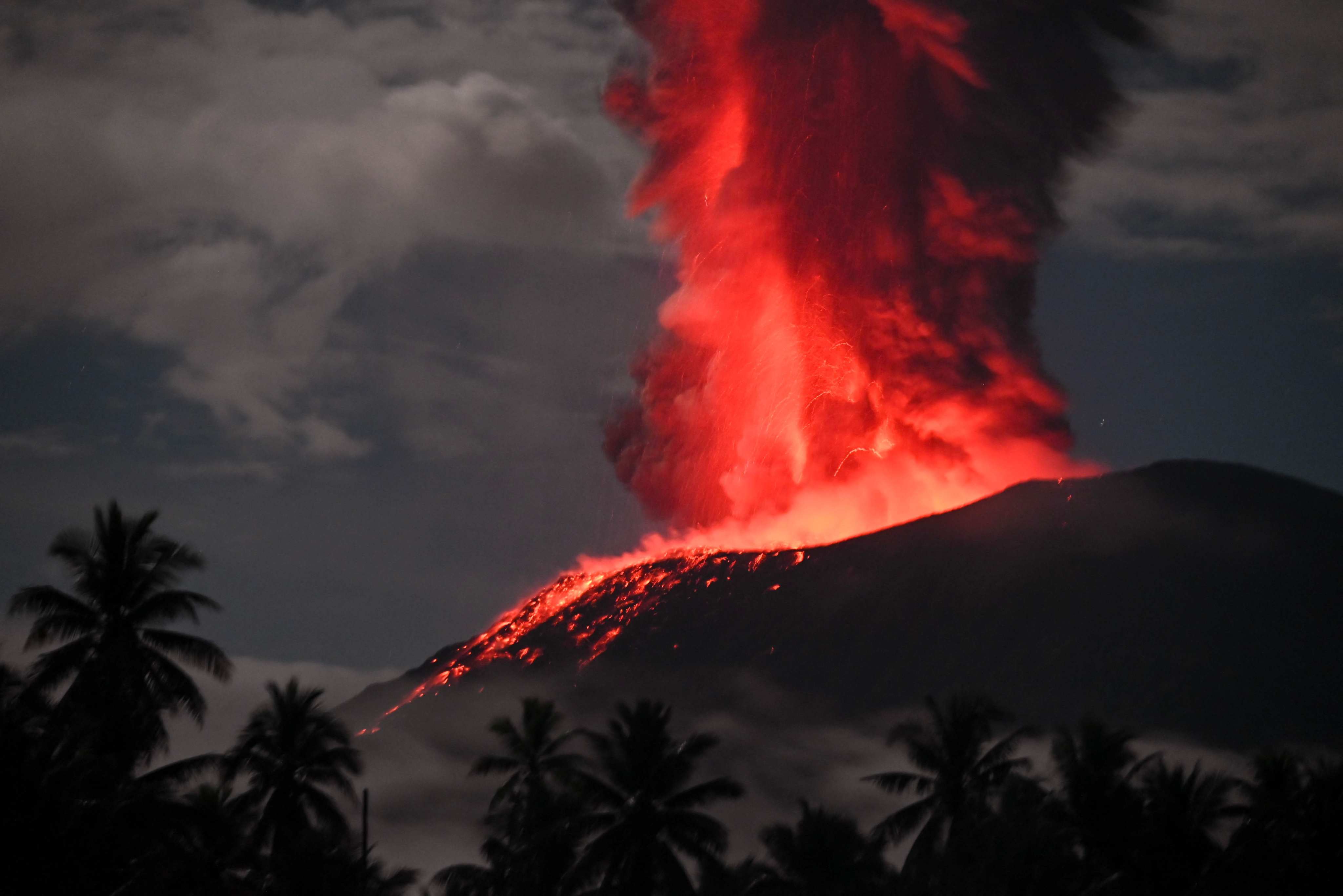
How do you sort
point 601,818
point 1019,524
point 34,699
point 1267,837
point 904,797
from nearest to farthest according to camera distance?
point 34,699 < point 1267,837 < point 601,818 < point 904,797 < point 1019,524

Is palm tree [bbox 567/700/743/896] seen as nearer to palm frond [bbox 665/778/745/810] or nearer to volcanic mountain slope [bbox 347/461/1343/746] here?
palm frond [bbox 665/778/745/810]

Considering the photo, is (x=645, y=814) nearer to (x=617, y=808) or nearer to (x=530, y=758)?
(x=617, y=808)

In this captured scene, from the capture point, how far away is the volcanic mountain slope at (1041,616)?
7644 cm

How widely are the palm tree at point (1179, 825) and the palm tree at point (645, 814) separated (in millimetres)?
9819

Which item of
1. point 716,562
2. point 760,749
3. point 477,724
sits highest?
point 716,562

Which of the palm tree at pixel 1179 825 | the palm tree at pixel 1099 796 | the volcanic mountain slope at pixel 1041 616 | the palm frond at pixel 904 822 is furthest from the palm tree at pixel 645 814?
the volcanic mountain slope at pixel 1041 616

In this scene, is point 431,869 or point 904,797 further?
point 904,797

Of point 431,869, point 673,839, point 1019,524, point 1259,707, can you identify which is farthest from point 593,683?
point 673,839

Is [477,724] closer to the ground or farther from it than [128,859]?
farther from it

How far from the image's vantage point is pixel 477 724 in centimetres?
9456

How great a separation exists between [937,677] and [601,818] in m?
49.5

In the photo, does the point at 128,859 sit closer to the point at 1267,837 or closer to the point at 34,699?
the point at 34,699

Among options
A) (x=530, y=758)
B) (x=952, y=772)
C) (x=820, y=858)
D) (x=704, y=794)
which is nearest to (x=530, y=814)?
(x=530, y=758)

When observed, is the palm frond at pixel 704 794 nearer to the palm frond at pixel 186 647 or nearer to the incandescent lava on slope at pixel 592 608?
the palm frond at pixel 186 647
